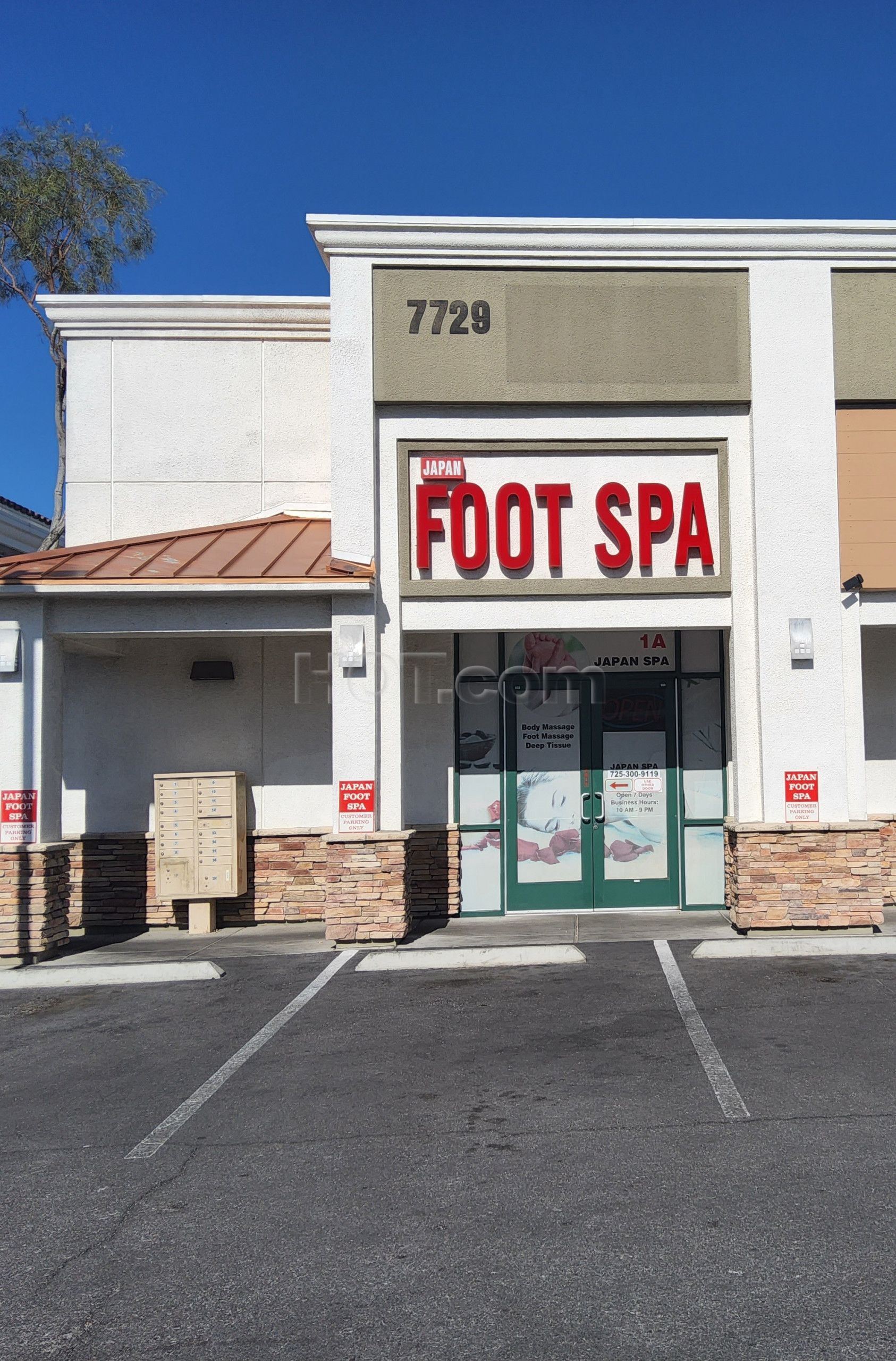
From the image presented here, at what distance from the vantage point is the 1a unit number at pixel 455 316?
11.9 metres

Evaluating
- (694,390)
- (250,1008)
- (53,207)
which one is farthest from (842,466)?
(53,207)

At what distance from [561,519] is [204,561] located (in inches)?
159

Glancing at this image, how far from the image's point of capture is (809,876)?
11422mm

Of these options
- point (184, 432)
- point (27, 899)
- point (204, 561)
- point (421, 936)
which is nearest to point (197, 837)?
point (27, 899)

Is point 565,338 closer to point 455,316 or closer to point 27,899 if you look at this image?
point 455,316

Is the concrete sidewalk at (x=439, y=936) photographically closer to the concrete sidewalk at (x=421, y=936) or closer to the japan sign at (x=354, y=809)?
the concrete sidewalk at (x=421, y=936)

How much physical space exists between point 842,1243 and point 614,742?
28.7 ft

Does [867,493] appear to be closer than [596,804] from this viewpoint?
Yes

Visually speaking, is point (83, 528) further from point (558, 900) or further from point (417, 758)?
point (558, 900)

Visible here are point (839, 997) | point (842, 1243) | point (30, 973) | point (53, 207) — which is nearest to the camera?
point (842, 1243)

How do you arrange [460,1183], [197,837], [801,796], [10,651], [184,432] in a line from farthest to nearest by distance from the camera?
1. [184,432]
2. [197,837]
3. [801,796]
4. [10,651]
5. [460,1183]

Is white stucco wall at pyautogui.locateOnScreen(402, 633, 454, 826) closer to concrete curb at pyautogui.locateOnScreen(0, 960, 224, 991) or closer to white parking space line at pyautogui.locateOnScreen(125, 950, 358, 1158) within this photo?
white parking space line at pyautogui.locateOnScreen(125, 950, 358, 1158)

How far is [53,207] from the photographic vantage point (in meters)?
21.1

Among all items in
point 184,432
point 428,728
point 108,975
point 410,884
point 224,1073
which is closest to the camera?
point 224,1073
